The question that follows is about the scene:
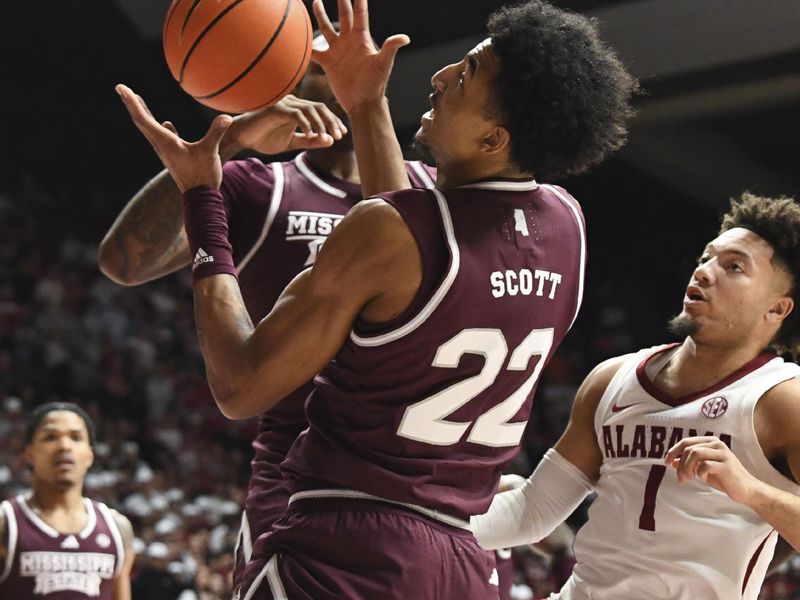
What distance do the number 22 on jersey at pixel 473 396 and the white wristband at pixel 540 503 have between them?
71 cm

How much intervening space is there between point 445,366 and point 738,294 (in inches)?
43.4

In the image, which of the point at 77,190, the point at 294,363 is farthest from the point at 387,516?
the point at 77,190

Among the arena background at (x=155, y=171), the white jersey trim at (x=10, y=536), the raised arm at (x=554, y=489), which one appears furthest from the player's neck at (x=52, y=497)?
the raised arm at (x=554, y=489)

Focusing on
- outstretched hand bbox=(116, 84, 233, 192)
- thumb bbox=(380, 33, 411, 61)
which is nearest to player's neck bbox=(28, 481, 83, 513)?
outstretched hand bbox=(116, 84, 233, 192)

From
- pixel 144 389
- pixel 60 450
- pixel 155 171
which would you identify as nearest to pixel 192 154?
pixel 60 450

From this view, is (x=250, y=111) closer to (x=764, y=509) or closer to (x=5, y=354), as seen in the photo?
(x=764, y=509)

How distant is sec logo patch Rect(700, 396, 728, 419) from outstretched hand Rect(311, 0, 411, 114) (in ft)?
3.75

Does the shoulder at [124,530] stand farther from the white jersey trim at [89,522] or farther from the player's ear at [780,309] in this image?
the player's ear at [780,309]

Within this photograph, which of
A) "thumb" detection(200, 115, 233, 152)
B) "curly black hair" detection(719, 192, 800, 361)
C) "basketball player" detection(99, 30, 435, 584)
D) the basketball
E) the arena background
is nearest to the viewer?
"thumb" detection(200, 115, 233, 152)

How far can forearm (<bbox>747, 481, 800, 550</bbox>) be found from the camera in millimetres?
2674

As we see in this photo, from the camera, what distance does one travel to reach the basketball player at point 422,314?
7.52ft

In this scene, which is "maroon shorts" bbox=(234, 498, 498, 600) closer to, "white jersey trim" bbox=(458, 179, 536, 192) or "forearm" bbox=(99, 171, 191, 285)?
"white jersey trim" bbox=(458, 179, 536, 192)

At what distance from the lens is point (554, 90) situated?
2393 mm

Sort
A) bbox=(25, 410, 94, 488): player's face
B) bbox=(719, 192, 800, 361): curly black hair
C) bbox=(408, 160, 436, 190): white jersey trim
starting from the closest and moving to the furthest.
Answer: bbox=(719, 192, 800, 361): curly black hair → bbox=(408, 160, 436, 190): white jersey trim → bbox=(25, 410, 94, 488): player's face
